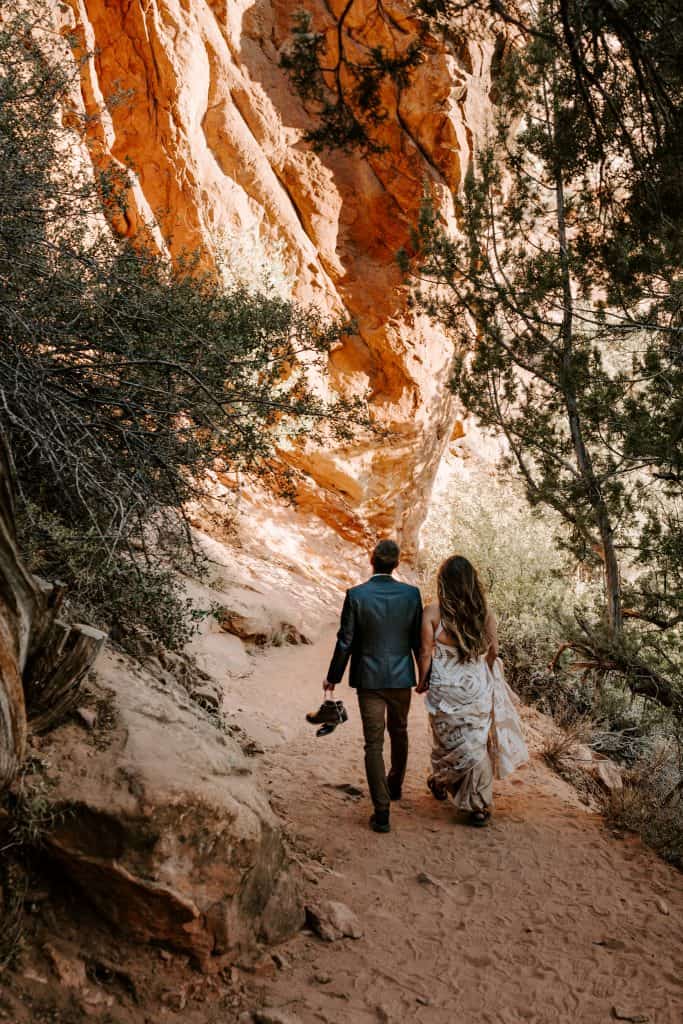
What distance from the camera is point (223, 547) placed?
11.9m

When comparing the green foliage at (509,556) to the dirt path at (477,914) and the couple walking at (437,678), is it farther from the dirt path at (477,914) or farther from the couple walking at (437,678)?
the dirt path at (477,914)

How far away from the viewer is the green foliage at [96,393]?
12.5 ft

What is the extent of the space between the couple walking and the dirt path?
0.33m

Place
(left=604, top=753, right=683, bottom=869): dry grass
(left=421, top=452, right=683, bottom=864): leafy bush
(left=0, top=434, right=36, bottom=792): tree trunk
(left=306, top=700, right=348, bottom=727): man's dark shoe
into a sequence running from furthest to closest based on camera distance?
1. (left=421, top=452, right=683, bottom=864): leafy bush
2. (left=604, top=753, right=683, bottom=869): dry grass
3. (left=306, top=700, right=348, bottom=727): man's dark shoe
4. (left=0, top=434, right=36, bottom=792): tree trunk

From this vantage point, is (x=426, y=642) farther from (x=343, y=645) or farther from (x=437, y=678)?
(x=343, y=645)

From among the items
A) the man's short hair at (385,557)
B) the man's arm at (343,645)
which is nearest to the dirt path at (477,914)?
the man's arm at (343,645)

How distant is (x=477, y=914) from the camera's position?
3854 millimetres

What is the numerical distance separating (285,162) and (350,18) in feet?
11.3

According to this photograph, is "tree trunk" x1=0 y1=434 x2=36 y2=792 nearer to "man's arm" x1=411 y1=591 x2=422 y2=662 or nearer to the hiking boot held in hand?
the hiking boot held in hand

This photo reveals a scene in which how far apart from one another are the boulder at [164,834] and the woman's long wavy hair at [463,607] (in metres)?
2.05

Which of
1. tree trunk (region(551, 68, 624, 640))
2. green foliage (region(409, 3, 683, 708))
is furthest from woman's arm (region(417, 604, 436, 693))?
tree trunk (region(551, 68, 624, 640))

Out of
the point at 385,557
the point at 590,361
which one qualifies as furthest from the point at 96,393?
the point at 590,361

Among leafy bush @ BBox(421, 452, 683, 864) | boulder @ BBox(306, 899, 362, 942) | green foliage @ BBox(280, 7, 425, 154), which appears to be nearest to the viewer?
boulder @ BBox(306, 899, 362, 942)

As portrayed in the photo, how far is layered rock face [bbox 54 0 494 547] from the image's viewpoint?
→ 12367mm
